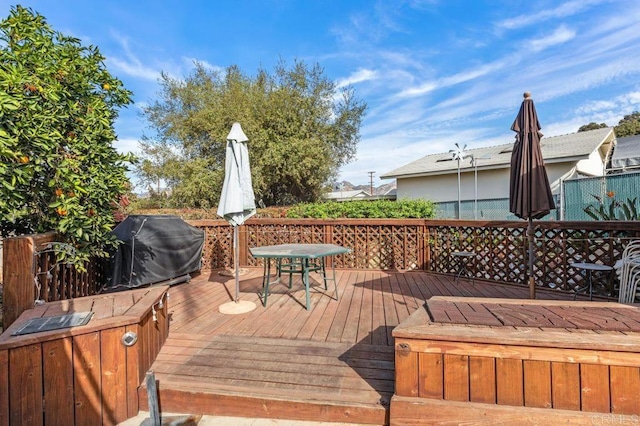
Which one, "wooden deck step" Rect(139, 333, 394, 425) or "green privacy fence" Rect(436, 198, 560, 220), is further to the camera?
"green privacy fence" Rect(436, 198, 560, 220)

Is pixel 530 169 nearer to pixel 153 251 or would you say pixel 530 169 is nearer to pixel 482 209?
pixel 153 251

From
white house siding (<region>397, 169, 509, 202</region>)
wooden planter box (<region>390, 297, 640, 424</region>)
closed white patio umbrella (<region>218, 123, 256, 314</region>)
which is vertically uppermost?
white house siding (<region>397, 169, 509, 202</region>)

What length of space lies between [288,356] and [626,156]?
42.3 ft

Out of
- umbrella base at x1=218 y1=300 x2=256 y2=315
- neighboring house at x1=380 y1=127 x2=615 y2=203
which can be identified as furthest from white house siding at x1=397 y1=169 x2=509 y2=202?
umbrella base at x1=218 y1=300 x2=256 y2=315

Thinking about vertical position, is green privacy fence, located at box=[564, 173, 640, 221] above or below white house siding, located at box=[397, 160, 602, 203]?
below

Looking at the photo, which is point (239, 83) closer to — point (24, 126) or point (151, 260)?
point (151, 260)

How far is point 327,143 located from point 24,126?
→ 981 centimetres

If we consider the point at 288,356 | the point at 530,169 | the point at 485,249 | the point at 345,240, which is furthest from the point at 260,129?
the point at 288,356

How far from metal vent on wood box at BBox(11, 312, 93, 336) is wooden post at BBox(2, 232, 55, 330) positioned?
375mm

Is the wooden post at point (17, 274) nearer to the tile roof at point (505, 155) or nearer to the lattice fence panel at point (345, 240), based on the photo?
the lattice fence panel at point (345, 240)

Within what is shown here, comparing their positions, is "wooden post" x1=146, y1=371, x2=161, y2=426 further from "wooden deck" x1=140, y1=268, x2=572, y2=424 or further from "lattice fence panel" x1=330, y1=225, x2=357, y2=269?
"lattice fence panel" x1=330, y1=225, x2=357, y2=269

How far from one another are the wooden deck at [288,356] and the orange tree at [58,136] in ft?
4.32

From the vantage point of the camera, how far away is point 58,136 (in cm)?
221

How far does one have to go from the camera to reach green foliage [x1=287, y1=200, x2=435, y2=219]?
6941mm
